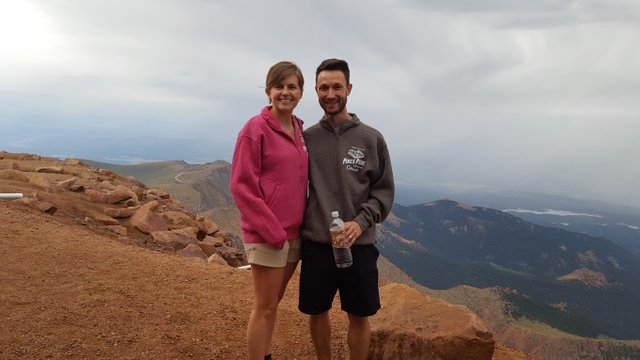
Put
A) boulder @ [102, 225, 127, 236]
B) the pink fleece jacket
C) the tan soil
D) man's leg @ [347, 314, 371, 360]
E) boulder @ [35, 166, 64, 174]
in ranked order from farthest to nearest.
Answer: boulder @ [35, 166, 64, 174], boulder @ [102, 225, 127, 236], the tan soil, man's leg @ [347, 314, 371, 360], the pink fleece jacket

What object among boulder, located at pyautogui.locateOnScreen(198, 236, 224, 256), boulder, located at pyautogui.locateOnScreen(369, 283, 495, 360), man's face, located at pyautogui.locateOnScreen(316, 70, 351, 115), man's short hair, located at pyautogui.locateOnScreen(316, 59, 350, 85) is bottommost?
boulder, located at pyautogui.locateOnScreen(198, 236, 224, 256)

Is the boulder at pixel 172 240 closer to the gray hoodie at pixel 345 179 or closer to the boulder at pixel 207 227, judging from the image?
the boulder at pixel 207 227

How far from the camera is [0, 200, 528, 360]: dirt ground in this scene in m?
6.54

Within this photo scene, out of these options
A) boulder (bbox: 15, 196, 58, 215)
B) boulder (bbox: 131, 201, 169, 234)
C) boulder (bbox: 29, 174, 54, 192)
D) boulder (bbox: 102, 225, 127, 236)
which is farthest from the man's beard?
boulder (bbox: 29, 174, 54, 192)

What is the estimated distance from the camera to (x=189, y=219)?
18.7 metres

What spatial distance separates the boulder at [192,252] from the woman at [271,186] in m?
9.40

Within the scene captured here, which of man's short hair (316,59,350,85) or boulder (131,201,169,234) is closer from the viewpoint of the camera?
man's short hair (316,59,350,85)

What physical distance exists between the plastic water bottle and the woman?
0.37 meters

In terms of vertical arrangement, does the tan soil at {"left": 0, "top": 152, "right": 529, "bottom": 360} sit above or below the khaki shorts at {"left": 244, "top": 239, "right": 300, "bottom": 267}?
below

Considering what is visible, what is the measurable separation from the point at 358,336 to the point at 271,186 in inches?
79.7

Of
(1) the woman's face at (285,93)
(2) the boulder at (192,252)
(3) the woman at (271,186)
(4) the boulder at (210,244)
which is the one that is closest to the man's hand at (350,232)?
(3) the woman at (271,186)

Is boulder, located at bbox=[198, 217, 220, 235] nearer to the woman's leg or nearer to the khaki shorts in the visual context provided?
the woman's leg

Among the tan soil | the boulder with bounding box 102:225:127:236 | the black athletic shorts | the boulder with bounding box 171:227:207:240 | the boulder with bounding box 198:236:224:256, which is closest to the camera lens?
the black athletic shorts

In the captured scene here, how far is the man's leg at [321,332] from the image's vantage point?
17.3 ft
